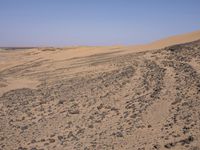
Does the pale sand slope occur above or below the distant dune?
below

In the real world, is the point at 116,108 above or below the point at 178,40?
below

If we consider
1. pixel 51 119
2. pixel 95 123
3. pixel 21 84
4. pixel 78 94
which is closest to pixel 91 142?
pixel 95 123

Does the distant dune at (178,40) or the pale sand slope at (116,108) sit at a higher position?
the distant dune at (178,40)

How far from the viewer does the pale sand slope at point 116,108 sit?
10.9 m

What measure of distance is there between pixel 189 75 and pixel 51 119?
6120 mm

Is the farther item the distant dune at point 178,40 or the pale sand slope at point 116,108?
the distant dune at point 178,40

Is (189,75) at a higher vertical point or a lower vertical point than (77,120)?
higher

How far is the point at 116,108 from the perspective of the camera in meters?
14.0

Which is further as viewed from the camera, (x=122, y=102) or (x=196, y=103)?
(x=122, y=102)

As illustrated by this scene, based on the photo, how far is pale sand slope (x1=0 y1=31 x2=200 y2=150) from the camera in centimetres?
1094

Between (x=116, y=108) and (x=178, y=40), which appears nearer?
(x=116, y=108)

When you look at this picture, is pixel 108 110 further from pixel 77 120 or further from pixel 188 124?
pixel 188 124

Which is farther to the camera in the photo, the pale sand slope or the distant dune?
the distant dune

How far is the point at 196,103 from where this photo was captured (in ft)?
40.8
